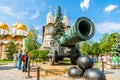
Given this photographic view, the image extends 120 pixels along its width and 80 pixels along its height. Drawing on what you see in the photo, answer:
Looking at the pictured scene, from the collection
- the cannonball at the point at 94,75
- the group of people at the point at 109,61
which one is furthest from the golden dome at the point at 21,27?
the cannonball at the point at 94,75

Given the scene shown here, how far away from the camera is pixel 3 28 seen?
279 feet

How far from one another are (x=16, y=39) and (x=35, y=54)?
4274 cm

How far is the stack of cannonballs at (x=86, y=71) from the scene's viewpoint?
334 inches

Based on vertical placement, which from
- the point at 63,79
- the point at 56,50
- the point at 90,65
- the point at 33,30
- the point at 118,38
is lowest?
the point at 63,79

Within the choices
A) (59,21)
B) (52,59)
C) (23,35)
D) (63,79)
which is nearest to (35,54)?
(59,21)

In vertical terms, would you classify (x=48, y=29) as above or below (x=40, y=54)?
above

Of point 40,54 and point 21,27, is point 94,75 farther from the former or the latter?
point 21,27

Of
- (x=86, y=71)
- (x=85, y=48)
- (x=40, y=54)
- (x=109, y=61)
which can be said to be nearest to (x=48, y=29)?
(x=85, y=48)

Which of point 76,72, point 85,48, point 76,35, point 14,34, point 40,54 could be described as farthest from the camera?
point 14,34

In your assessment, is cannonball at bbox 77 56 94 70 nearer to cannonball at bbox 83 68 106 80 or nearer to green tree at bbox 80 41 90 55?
cannonball at bbox 83 68 106 80

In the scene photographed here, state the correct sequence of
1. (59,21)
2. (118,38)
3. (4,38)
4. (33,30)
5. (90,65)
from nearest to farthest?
(90,65), (118,38), (59,21), (33,30), (4,38)

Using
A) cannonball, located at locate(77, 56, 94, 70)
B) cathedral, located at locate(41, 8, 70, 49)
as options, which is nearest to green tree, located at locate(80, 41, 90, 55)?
cathedral, located at locate(41, 8, 70, 49)

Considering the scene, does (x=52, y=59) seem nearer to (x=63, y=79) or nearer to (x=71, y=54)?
(x=71, y=54)

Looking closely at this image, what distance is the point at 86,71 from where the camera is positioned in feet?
30.6
